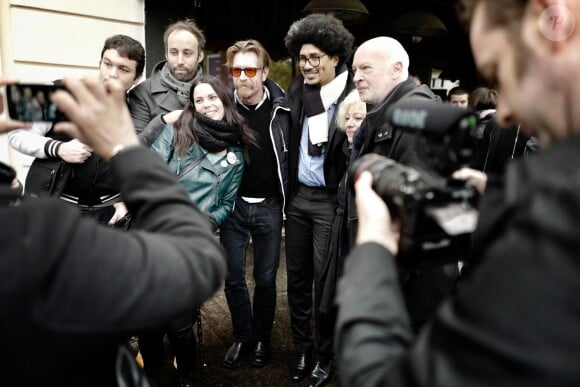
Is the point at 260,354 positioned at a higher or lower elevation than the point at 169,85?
lower

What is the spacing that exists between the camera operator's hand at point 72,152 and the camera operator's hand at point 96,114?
5.22 feet

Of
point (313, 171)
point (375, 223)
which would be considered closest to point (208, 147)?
point (313, 171)

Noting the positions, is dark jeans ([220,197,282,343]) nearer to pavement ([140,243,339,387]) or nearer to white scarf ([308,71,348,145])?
pavement ([140,243,339,387])

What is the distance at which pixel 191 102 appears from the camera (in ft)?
9.37

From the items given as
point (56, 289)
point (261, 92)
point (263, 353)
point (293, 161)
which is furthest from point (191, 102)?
point (56, 289)

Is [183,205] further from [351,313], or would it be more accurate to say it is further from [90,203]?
[90,203]

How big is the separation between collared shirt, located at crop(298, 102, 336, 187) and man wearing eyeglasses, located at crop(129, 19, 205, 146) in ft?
2.69

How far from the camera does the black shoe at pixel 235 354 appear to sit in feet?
10.0

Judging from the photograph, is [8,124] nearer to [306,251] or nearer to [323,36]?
[306,251]

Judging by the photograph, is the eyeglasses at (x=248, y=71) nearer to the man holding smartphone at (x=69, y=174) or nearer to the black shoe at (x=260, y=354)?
the man holding smartphone at (x=69, y=174)

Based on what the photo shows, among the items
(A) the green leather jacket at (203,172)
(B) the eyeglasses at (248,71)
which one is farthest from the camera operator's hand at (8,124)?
(B) the eyeglasses at (248,71)

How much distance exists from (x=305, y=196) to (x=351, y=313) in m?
2.22

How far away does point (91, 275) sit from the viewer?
2.35ft

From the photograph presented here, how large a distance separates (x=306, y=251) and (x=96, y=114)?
226cm
